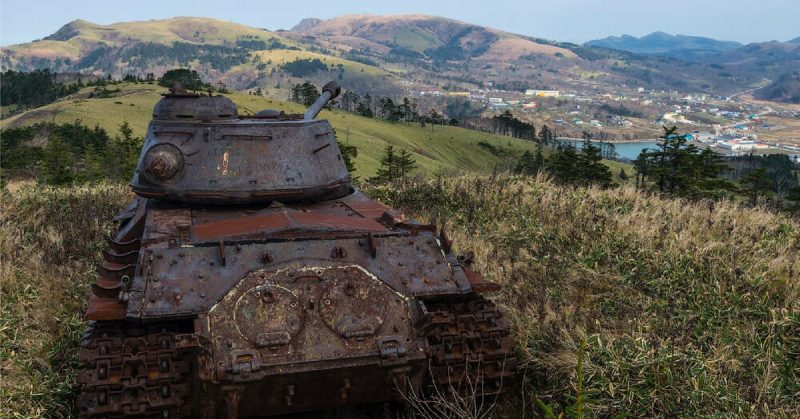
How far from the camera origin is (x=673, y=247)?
9.23 metres

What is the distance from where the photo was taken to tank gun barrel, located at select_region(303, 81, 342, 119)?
922 cm

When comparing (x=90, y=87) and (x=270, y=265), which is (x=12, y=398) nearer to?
(x=270, y=265)

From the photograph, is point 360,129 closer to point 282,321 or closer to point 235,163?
point 235,163

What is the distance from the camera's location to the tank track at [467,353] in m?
5.62

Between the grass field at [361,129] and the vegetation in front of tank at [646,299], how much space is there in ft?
123

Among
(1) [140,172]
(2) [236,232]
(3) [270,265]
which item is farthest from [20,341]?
(3) [270,265]

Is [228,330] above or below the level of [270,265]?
below

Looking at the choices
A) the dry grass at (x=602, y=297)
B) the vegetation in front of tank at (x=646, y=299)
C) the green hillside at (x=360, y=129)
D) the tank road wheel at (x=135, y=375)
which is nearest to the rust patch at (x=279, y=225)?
the tank road wheel at (x=135, y=375)

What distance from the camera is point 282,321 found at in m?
5.11

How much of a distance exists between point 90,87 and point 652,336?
105 metres

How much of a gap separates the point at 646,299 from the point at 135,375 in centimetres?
608

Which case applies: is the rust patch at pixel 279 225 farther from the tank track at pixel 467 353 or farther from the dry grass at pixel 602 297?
the dry grass at pixel 602 297

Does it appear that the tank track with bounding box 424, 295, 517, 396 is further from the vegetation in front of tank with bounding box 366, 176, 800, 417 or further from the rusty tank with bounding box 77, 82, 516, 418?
the vegetation in front of tank with bounding box 366, 176, 800, 417

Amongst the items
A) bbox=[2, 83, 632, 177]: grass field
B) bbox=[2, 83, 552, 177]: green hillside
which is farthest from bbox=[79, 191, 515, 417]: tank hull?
bbox=[2, 83, 552, 177]: green hillside
